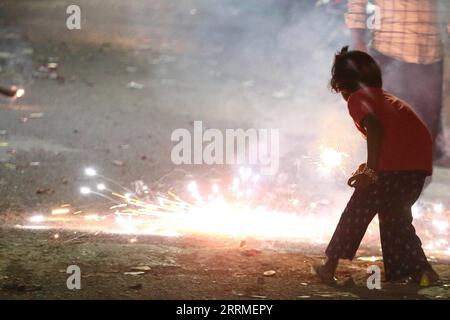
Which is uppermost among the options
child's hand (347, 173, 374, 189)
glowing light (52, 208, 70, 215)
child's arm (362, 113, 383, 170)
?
child's arm (362, 113, 383, 170)

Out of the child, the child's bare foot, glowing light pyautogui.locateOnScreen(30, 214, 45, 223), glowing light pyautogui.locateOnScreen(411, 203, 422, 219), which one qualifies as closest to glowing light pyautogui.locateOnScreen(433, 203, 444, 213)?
glowing light pyautogui.locateOnScreen(411, 203, 422, 219)

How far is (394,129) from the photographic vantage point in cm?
442

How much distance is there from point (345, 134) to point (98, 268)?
4870mm

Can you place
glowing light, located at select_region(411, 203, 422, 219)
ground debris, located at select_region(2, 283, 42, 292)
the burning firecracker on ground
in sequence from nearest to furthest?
ground debris, located at select_region(2, 283, 42, 292)
the burning firecracker on ground
glowing light, located at select_region(411, 203, 422, 219)

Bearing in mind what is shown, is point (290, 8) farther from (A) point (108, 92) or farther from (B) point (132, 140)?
(B) point (132, 140)

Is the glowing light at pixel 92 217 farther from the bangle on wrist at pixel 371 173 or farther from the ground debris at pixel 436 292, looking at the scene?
the ground debris at pixel 436 292

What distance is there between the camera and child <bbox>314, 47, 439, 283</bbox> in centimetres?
443

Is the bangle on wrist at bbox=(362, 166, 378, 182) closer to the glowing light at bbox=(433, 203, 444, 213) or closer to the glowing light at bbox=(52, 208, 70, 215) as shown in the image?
the glowing light at bbox=(433, 203, 444, 213)

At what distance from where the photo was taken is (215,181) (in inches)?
290

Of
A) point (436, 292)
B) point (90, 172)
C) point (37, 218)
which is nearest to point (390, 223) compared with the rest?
point (436, 292)

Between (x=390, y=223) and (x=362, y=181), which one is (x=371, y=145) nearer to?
(x=362, y=181)

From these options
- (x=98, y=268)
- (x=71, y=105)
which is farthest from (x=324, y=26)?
(x=98, y=268)

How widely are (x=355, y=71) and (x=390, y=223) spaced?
1.00 metres

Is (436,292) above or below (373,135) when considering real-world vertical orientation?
below
